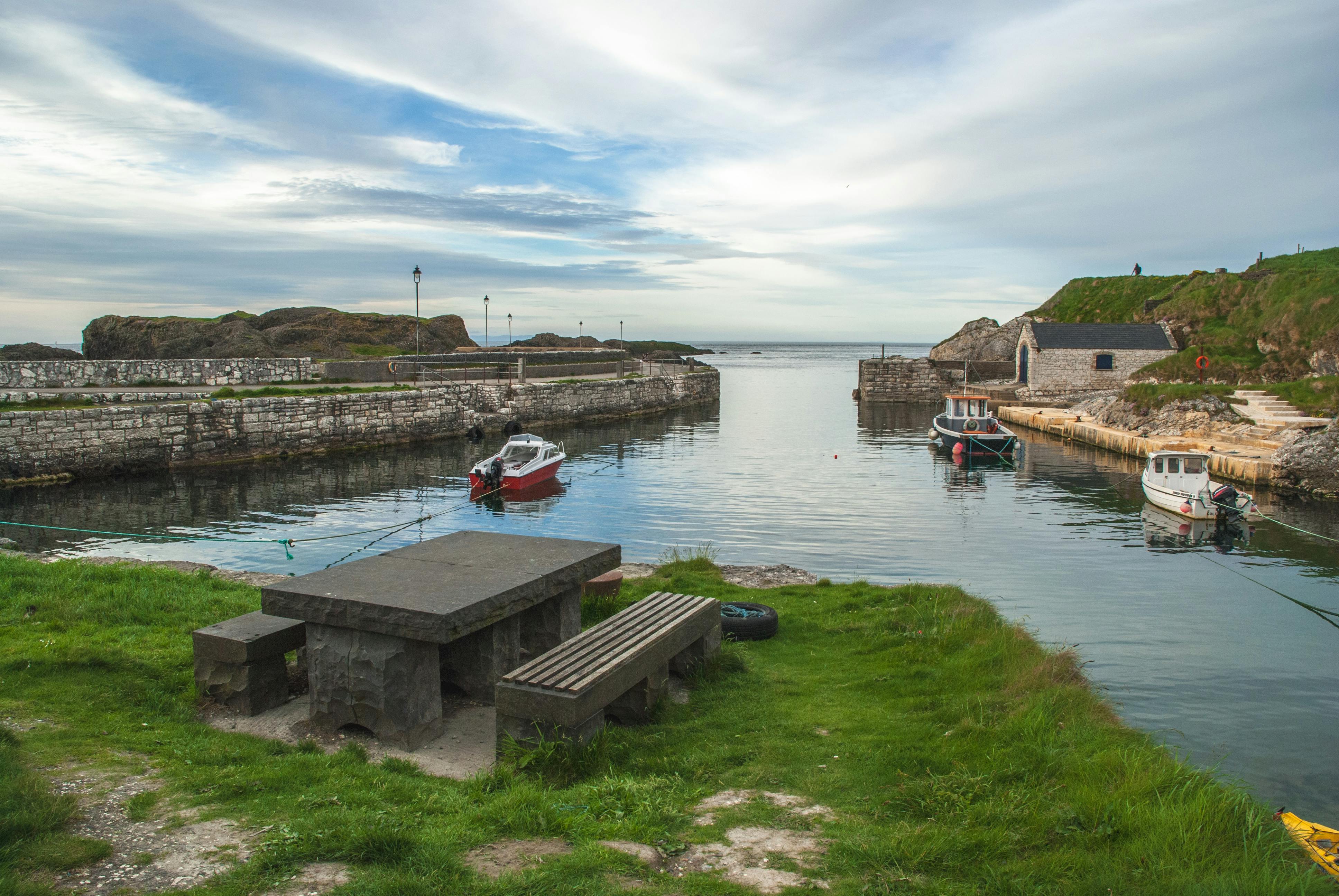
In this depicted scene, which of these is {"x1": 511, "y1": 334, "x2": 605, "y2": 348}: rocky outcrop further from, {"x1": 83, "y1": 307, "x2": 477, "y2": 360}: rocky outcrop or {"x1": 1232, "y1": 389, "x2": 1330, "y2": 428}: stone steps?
{"x1": 1232, "y1": 389, "x2": 1330, "y2": 428}: stone steps

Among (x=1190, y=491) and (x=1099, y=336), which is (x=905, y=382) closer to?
(x=1099, y=336)

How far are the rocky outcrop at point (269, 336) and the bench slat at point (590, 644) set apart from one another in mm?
43555

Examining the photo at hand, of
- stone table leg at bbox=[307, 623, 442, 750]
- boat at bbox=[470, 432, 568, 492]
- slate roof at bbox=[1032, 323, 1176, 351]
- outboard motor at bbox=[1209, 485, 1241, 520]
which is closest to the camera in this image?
stone table leg at bbox=[307, 623, 442, 750]

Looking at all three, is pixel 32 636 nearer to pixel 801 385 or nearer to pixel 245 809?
pixel 245 809

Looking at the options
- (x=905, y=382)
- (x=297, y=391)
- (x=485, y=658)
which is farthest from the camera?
(x=905, y=382)

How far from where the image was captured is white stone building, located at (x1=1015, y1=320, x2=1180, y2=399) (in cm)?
5550

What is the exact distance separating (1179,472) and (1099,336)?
37369 millimetres

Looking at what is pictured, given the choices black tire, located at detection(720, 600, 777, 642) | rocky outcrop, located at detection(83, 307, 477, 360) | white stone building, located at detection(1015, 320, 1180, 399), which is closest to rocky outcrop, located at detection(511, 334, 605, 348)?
rocky outcrop, located at detection(83, 307, 477, 360)

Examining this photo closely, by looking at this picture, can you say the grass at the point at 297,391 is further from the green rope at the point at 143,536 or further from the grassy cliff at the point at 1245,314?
the grassy cliff at the point at 1245,314

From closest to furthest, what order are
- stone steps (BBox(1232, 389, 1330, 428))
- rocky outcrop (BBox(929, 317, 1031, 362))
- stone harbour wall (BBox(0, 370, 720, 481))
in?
stone harbour wall (BBox(0, 370, 720, 481)), stone steps (BBox(1232, 389, 1330, 428)), rocky outcrop (BBox(929, 317, 1031, 362))

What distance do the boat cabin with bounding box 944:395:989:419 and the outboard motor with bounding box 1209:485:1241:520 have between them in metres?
A: 14.6

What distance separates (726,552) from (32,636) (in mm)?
12241

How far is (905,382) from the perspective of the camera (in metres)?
70.5

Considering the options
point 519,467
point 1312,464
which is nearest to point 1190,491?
point 1312,464
